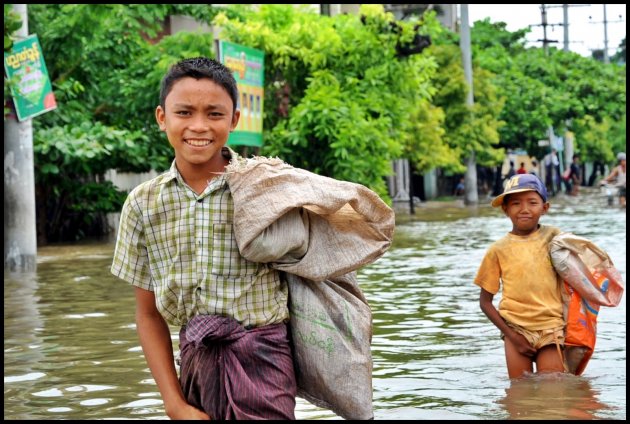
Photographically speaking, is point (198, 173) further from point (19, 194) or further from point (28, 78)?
point (19, 194)

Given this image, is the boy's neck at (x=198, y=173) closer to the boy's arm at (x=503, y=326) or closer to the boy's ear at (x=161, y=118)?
the boy's ear at (x=161, y=118)

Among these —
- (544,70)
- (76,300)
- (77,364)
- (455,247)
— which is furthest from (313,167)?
(544,70)

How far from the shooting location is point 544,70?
59.1 meters

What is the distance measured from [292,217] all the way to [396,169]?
4653 cm

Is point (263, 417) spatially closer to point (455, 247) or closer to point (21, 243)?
point (21, 243)

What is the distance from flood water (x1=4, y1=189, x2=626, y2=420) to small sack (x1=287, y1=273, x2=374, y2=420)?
3.25m

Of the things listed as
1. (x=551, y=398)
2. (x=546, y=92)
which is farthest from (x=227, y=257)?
(x=546, y=92)

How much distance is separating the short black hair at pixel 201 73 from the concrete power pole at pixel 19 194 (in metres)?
14.6

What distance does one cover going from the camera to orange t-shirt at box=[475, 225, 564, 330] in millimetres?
7402

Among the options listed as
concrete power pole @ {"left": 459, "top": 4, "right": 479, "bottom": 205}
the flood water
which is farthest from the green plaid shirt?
concrete power pole @ {"left": 459, "top": 4, "right": 479, "bottom": 205}

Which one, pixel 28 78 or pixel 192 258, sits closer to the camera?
pixel 192 258

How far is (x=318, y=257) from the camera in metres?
3.93

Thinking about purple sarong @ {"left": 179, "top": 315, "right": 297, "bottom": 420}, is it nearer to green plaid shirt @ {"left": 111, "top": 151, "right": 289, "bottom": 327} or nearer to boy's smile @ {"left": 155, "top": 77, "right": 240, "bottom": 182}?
green plaid shirt @ {"left": 111, "top": 151, "right": 289, "bottom": 327}

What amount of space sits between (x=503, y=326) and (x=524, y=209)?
648 mm
